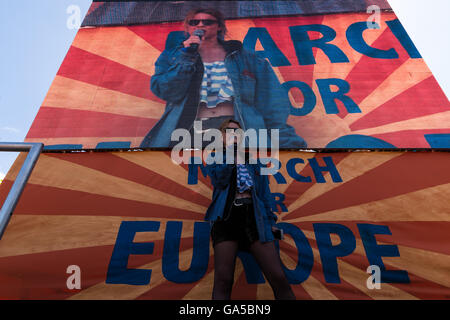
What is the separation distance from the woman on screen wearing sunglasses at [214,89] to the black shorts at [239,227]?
1.30 meters

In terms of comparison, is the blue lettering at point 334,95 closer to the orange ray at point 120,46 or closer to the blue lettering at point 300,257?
the blue lettering at point 300,257

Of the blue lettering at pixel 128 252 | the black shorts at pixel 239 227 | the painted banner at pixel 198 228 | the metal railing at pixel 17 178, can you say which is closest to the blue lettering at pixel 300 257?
the painted banner at pixel 198 228

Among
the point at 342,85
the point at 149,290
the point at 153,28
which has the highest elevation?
the point at 153,28

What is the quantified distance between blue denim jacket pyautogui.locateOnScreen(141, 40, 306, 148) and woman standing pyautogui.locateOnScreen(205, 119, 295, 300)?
45.1 inches

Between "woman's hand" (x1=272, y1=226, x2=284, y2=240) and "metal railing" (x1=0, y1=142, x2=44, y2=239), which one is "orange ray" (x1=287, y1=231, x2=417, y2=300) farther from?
"metal railing" (x1=0, y1=142, x2=44, y2=239)

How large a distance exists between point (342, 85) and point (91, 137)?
104 inches

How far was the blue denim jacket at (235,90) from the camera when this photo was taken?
2.81 meters

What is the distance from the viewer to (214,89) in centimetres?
307

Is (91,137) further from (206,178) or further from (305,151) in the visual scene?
(305,151)

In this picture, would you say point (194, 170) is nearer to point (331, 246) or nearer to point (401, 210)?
point (331, 246)

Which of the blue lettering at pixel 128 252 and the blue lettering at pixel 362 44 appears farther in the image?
the blue lettering at pixel 362 44

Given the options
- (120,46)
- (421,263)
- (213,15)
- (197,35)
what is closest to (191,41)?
(197,35)

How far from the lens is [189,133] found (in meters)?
2.79
